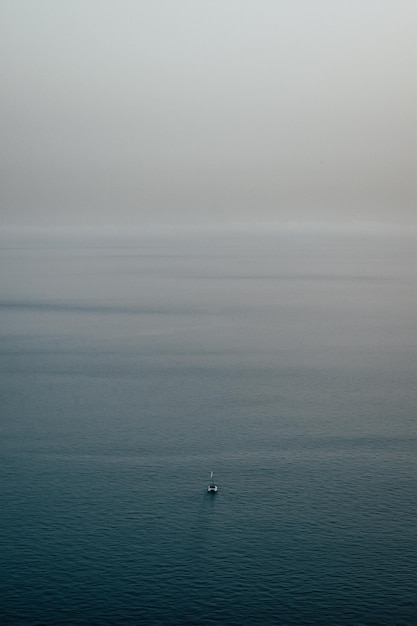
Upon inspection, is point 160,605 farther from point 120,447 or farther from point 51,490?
point 120,447

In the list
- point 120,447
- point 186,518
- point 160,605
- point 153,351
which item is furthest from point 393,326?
point 160,605

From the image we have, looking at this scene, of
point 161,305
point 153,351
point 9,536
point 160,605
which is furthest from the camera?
point 161,305

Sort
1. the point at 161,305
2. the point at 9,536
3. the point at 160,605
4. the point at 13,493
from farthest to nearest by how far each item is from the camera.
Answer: the point at 161,305 → the point at 13,493 → the point at 9,536 → the point at 160,605

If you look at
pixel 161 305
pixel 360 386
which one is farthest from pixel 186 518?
pixel 161 305

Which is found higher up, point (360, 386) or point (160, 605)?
point (360, 386)

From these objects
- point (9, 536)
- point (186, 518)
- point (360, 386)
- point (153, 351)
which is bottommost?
point (9, 536)

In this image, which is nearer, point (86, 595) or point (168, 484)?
point (86, 595)
